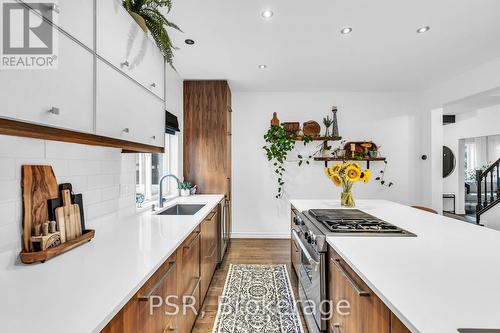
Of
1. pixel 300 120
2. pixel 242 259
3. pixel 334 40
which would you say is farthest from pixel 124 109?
pixel 300 120

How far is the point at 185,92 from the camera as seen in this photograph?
378 cm

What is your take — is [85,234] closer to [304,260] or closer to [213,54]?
[304,260]

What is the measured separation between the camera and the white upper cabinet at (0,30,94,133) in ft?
2.57

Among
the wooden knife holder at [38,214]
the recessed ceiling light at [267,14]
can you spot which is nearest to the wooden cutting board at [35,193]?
the wooden knife holder at [38,214]

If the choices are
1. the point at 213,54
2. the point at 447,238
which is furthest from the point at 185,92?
the point at 447,238

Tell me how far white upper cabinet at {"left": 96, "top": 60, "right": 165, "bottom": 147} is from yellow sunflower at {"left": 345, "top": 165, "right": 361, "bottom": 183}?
71.4 inches

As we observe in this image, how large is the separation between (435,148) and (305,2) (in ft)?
12.3

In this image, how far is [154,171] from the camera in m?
3.02

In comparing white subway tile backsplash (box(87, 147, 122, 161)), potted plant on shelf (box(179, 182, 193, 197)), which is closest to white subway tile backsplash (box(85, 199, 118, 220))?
white subway tile backsplash (box(87, 147, 122, 161))

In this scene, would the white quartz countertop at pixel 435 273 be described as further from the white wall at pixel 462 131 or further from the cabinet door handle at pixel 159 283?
the white wall at pixel 462 131

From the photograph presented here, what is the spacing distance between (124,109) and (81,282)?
3.06ft

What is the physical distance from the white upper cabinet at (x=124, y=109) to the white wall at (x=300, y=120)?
259cm

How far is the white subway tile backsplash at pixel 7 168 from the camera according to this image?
1057mm

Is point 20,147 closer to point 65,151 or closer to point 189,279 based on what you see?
point 65,151
